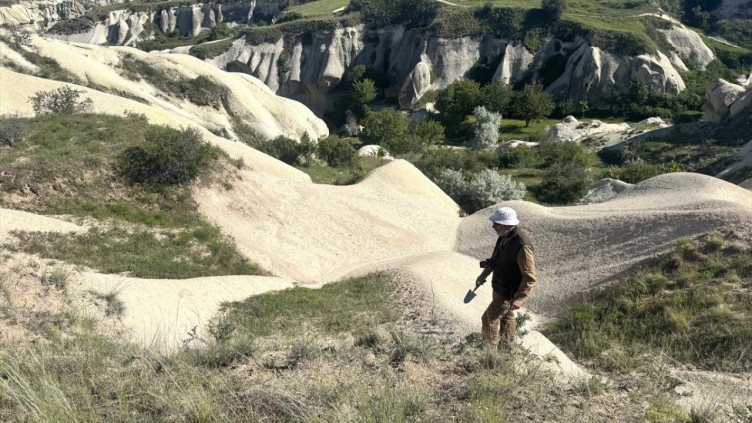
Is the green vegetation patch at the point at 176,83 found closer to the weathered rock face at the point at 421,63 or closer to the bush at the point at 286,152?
the bush at the point at 286,152

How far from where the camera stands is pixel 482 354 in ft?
18.9

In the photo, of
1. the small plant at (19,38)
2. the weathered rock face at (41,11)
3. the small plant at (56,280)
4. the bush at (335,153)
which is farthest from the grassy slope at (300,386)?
the weathered rock face at (41,11)

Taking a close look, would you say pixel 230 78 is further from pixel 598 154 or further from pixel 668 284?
pixel 668 284

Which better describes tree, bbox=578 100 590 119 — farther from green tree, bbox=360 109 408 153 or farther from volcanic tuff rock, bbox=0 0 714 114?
green tree, bbox=360 109 408 153

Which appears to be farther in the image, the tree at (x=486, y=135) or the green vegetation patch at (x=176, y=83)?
the tree at (x=486, y=135)

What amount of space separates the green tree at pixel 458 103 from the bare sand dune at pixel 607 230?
4009 cm

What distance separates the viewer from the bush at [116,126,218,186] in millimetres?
16797

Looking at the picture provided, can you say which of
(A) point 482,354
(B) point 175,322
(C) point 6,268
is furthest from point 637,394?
(C) point 6,268

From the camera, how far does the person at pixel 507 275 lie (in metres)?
6.59

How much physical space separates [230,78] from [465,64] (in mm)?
43524

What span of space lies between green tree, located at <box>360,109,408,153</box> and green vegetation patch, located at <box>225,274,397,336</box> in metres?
33.1

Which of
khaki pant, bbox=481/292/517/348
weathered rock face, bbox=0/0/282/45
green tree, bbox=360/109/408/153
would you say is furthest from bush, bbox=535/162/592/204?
weathered rock face, bbox=0/0/282/45

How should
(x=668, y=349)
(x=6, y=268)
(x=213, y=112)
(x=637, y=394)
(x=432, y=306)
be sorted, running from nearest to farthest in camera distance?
(x=637, y=394), (x=668, y=349), (x=6, y=268), (x=432, y=306), (x=213, y=112)

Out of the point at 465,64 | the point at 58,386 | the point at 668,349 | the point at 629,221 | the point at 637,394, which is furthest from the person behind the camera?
the point at 465,64
